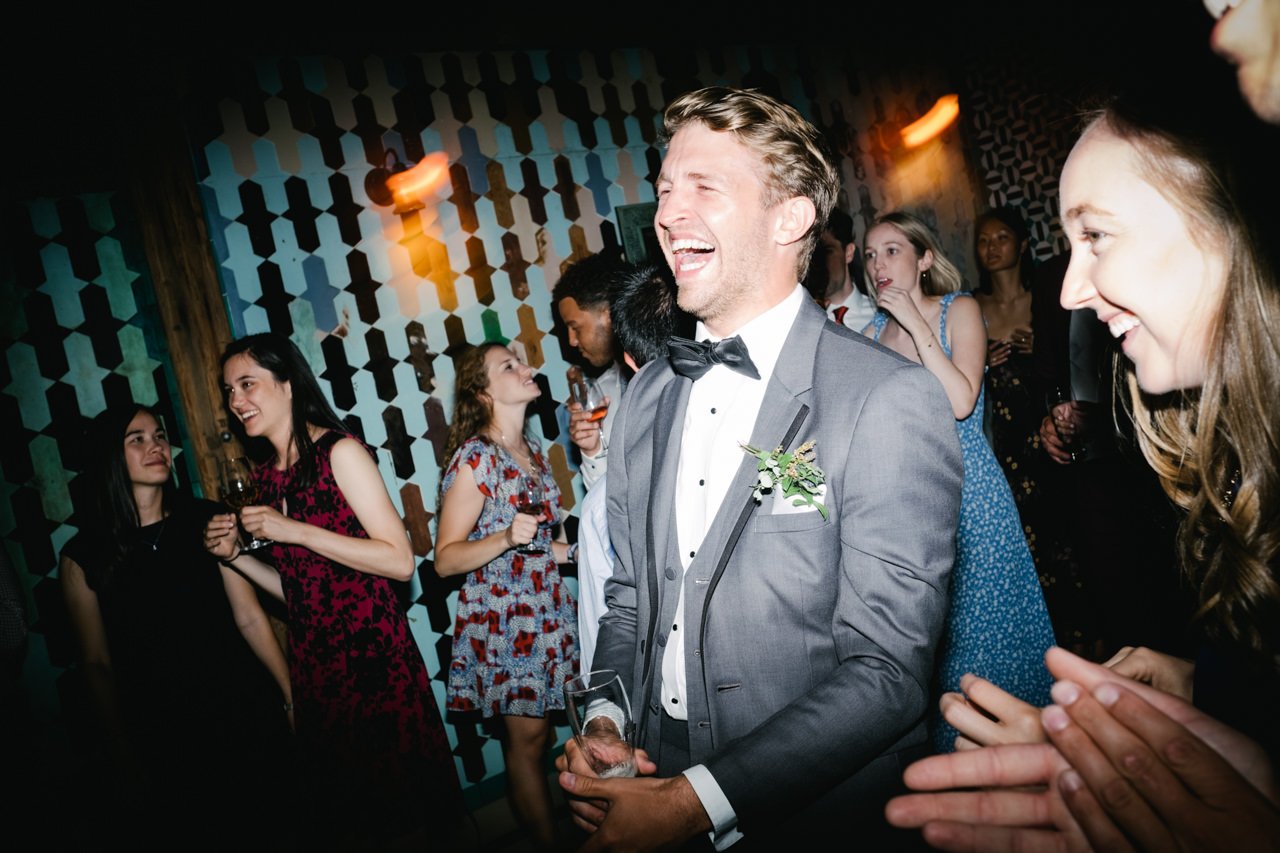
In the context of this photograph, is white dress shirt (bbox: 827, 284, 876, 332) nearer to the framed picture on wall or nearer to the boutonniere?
the framed picture on wall

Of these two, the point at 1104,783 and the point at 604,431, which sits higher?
the point at 604,431

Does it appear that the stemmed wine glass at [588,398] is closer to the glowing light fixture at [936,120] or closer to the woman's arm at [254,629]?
the woman's arm at [254,629]

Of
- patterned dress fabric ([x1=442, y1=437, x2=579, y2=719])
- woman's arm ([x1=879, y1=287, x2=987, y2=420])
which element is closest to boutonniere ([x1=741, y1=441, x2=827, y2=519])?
woman's arm ([x1=879, y1=287, x2=987, y2=420])

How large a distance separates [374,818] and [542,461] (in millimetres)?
1747

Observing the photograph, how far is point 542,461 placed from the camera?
3.64 meters

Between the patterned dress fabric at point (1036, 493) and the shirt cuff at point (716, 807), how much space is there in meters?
2.84

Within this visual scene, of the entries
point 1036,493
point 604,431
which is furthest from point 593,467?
point 1036,493

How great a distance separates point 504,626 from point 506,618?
0.04 metres

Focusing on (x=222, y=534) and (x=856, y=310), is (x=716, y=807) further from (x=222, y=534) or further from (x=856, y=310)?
(x=856, y=310)

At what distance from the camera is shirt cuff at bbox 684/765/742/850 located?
3.92 ft

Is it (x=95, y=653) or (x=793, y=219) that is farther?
(x=95, y=653)

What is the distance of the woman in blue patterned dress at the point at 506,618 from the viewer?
3049 mm

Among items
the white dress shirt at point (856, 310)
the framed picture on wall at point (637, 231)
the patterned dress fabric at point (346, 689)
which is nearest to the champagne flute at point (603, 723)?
the patterned dress fabric at point (346, 689)

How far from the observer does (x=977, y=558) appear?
2525 millimetres
